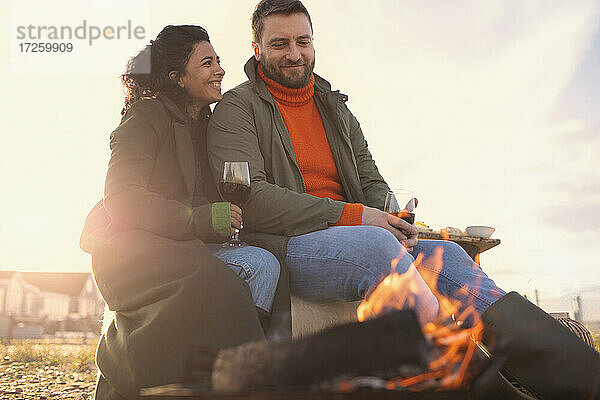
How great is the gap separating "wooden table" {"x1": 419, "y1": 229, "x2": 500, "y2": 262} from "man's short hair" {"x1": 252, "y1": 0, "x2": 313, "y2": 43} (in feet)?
4.39

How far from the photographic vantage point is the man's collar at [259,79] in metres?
2.98

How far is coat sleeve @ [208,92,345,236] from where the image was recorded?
237 cm

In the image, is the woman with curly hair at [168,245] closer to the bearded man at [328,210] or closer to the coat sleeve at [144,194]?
the coat sleeve at [144,194]

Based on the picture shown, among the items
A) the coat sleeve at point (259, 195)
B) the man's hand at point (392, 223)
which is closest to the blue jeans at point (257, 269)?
the coat sleeve at point (259, 195)

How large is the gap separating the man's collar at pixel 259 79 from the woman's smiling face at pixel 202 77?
0.20 metres

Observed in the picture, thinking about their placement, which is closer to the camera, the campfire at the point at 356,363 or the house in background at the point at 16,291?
the campfire at the point at 356,363

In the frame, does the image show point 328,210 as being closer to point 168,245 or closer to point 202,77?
point 168,245

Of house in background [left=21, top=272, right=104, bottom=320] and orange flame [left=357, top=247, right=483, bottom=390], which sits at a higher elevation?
orange flame [left=357, top=247, right=483, bottom=390]

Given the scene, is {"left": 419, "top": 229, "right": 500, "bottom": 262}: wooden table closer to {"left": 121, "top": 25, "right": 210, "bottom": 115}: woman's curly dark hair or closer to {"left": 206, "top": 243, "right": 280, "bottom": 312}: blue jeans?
{"left": 206, "top": 243, "right": 280, "bottom": 312}: blue jeans

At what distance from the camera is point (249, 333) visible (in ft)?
5.80

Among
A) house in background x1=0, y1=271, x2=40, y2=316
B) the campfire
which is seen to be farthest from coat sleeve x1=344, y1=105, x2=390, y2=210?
house in background x1=0, y1=271, x2=40, y2=316

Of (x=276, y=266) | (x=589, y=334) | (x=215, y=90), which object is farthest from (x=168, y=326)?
(x=589, y=334)

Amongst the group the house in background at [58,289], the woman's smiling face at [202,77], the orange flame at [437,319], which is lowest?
the house in background at [58,289]

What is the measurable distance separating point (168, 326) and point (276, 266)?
0.51 m
